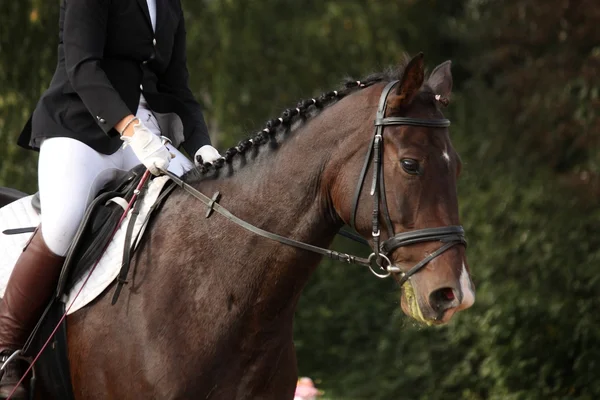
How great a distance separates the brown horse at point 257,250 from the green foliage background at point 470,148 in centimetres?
396

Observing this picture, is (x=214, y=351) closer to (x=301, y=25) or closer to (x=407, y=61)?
(x=407, y=61)

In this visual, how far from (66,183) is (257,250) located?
36.2 inches

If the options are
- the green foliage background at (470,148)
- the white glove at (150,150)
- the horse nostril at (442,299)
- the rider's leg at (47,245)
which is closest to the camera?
the horse nostril at (442,299)

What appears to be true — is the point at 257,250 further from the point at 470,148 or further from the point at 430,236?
the point at 470,148

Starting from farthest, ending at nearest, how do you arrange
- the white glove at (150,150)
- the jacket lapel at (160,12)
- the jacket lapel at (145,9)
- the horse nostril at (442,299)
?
the jacket lapel at (160,12) → the jacket lapel at (145,9) → the white glove at (150,150) → the horse nostril at (442,299)

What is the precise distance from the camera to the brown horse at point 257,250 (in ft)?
12.3

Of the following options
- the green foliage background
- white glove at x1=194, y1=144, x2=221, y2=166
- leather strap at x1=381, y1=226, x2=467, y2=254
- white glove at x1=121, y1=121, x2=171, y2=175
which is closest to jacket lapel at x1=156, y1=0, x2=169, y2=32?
white glove at x1=194, y1=144, x2=221, y2=166

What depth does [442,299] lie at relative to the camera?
11.8 feet

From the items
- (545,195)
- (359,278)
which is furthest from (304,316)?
(545,195)

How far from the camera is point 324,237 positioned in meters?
4.00

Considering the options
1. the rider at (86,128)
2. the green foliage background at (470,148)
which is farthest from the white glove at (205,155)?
the green foliage background at (470,148)

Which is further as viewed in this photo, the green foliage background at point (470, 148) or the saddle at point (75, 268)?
the green foliage background at point (470, 148)

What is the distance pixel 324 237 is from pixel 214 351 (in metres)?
0.63

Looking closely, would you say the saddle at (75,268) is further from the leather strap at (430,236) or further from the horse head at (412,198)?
the leather strap at (430,236)
